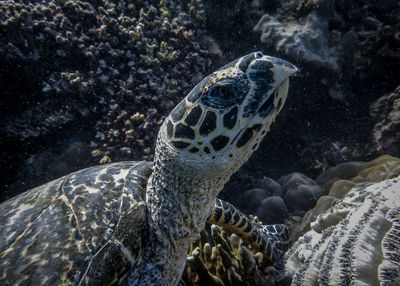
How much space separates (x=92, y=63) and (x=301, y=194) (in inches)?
183

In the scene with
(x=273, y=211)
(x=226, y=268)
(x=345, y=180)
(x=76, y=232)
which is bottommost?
(x=273, y=211)

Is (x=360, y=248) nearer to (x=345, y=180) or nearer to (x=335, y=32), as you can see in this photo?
(x=345, y=180)

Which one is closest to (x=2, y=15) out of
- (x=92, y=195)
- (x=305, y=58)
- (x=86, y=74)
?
(x=86, y=74)

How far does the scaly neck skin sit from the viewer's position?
1.68m

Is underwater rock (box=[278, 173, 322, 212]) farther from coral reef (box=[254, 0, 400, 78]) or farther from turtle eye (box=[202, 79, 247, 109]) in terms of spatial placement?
turtle eye (box=[202, 79, 247, 109])

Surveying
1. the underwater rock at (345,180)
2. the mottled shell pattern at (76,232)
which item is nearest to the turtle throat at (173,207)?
the mottled shell pattern at (76,232)

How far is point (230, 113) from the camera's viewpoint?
144 cm

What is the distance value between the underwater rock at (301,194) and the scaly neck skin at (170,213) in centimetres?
250

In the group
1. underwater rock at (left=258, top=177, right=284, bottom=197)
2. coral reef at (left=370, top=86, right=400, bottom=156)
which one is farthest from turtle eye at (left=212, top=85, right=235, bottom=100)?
coral reef at (left=370, top=86, right=400, bottom=156)

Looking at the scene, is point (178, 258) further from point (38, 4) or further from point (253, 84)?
point (38, 4)

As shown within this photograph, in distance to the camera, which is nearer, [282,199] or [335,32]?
[282,199]

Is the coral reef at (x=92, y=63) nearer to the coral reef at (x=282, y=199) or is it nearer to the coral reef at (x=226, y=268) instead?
the coral reef at (x=282, y=199)

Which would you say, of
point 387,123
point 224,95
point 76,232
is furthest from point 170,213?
point 387,123

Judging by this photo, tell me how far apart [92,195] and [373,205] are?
2.18 meters
